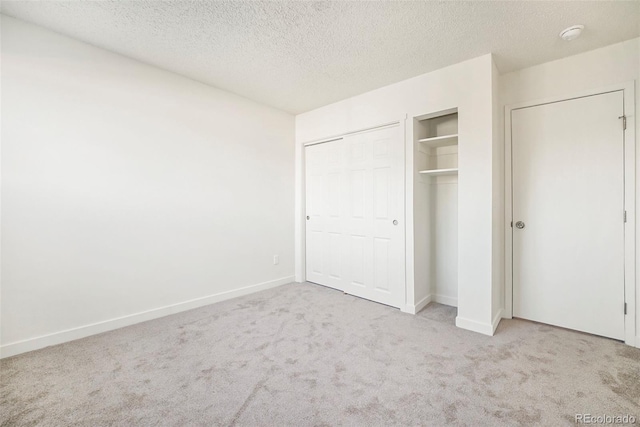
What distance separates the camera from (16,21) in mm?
2059

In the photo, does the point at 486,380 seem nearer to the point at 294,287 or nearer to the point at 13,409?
the point at 294,287

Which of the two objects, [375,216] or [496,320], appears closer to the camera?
[496,320]

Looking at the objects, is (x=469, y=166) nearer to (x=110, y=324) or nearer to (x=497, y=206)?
(x=497, y=206)

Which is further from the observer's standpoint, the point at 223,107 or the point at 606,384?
the point at 223,107

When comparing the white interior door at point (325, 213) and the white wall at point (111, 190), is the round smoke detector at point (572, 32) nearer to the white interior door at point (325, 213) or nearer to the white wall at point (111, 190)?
the white interior door at point (325, 213)

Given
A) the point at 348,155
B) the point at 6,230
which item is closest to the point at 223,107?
the point at 348,155

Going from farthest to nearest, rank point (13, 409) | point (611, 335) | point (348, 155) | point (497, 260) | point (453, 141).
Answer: point (348, 155) → point (453, 141) → point (497, 260) → point (611, 335) → point (13, 409)

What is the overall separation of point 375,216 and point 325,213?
83cm

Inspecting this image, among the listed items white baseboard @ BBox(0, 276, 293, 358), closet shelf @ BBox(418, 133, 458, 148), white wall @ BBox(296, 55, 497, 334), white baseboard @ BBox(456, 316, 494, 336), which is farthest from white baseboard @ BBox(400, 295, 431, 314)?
white baseboard @ BBox(0, 276, 293, 358)

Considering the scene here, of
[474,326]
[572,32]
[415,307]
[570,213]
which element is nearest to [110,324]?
[415,307]

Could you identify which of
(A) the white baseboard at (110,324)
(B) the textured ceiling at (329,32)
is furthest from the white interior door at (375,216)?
(A) the white baseboard at (110,324)

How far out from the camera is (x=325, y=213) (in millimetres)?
3832

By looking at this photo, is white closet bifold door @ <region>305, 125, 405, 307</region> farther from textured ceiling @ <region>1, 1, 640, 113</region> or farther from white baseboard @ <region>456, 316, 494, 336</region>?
textured ceiling @ <region>1, 1, 640, 113</region>

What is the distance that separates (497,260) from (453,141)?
1364 mm
